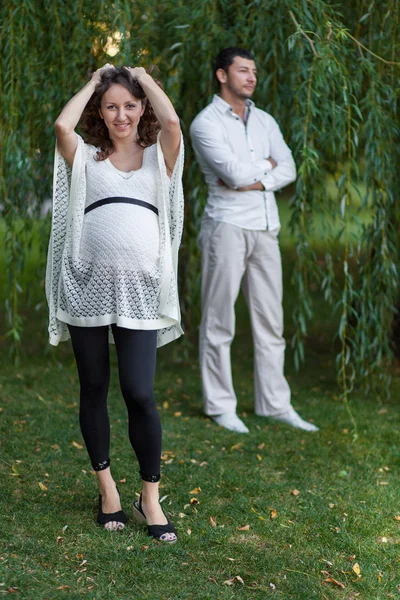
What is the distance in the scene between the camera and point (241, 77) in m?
4.18

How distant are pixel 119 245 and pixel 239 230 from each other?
1.55 metres

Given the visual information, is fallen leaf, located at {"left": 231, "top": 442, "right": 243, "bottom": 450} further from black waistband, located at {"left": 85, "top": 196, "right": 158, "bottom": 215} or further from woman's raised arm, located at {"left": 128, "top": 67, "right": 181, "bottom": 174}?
woman's raised arm, located at {"left": 128, "top": 67, "right": 181, "bottom": 174}

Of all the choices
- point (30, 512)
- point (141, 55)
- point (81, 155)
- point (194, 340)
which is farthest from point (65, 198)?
point (194, 340)

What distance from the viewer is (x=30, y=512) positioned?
10.5 feet

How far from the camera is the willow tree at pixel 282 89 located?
3992mm

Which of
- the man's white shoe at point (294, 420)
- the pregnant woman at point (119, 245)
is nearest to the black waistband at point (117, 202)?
the pregnant woman at point (119, 245)

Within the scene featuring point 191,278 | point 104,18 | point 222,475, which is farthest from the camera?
point 191,278

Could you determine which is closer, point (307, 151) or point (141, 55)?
point (307, 151)

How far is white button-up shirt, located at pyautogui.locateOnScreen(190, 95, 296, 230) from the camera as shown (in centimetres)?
420

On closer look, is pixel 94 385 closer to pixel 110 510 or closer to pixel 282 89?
pixel 110 510

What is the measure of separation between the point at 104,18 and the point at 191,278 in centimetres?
198

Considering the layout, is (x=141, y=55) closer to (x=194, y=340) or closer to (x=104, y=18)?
(x=104, y=18)

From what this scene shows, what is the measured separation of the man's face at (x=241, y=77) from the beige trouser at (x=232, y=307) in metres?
0.66

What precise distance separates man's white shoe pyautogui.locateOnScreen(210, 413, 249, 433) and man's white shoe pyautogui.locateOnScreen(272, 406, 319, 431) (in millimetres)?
238
